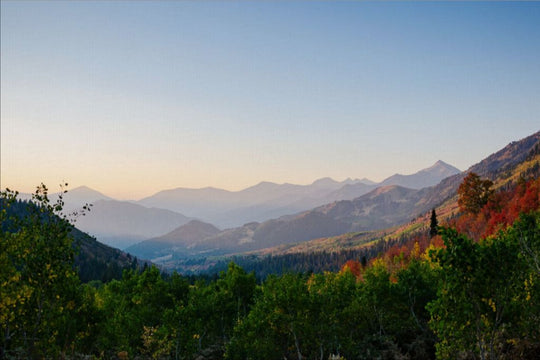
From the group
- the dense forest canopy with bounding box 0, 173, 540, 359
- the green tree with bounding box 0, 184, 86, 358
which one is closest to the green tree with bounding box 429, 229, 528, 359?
the dense forest canopy with bounding box 0, 173, 540, 359

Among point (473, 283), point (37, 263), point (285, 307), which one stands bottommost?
point (285, 307)

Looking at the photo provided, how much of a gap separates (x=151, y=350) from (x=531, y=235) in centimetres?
5380

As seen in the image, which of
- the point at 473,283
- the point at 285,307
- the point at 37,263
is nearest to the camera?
the point at 473,283

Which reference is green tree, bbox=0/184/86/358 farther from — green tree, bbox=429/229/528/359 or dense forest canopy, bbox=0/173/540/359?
green tree, bbox=429/229/528/359

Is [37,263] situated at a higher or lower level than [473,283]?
higher

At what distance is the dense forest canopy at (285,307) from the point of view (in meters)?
22.2

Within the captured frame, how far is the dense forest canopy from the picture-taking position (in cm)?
2216

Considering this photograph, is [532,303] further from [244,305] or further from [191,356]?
[244,305]

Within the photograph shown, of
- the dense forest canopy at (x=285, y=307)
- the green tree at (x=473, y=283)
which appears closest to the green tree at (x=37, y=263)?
the dense forest canopy at (x=285, y=307)

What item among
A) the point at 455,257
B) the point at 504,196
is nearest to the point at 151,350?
the point at 455,257

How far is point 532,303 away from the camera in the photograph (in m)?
29.0

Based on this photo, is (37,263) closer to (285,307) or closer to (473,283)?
(285,307)

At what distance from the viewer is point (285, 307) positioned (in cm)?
4225

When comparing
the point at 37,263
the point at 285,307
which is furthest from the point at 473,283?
the point at 37,263
